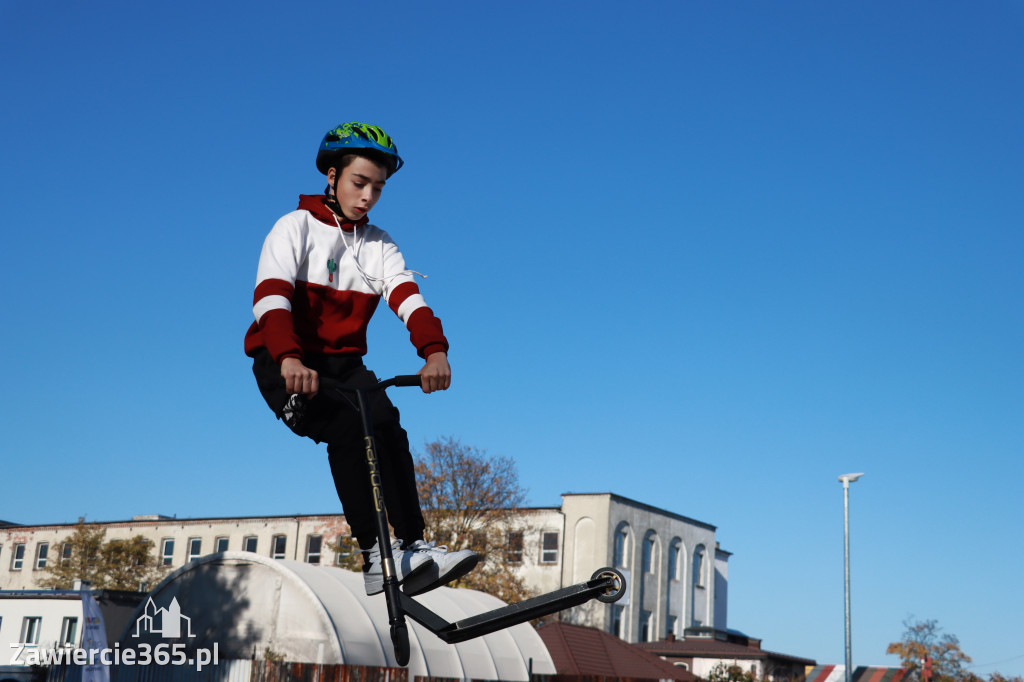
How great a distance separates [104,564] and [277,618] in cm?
4540

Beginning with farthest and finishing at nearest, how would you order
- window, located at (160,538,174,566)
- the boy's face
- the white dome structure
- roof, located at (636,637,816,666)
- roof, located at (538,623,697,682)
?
window, located at (160,538,174,566) < roof, located at (636,637,816,666) < roof, located at (538,623,697,682) < the white dome structure < the boy's face

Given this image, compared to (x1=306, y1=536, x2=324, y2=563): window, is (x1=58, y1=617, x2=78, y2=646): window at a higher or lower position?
lower

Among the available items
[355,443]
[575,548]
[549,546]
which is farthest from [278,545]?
[355,443]

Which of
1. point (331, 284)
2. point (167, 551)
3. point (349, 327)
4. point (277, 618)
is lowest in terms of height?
point (277, 618)

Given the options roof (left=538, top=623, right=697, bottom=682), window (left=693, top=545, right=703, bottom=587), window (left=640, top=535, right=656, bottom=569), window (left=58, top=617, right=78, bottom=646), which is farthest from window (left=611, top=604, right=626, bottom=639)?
window (left=58, top=617, right=78, bottom=646)

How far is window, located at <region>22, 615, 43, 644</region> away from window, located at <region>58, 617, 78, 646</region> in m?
1.11

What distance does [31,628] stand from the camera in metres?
45.5

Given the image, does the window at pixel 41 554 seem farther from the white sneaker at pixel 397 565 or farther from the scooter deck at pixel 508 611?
the scooter deck at pixel 508 611

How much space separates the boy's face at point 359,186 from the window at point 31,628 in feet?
153

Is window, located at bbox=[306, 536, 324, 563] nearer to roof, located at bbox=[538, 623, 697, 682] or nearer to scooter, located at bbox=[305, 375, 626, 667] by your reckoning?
roof, located at bbox=[538, 623, 697, 682]

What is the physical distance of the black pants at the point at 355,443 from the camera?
4715 mm

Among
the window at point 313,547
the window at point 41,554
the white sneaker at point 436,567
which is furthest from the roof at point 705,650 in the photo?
the white sneaker at point 436,567

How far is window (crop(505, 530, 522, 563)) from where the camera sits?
5892 centimetres

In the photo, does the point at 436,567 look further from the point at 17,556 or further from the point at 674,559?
the point at 17,556
